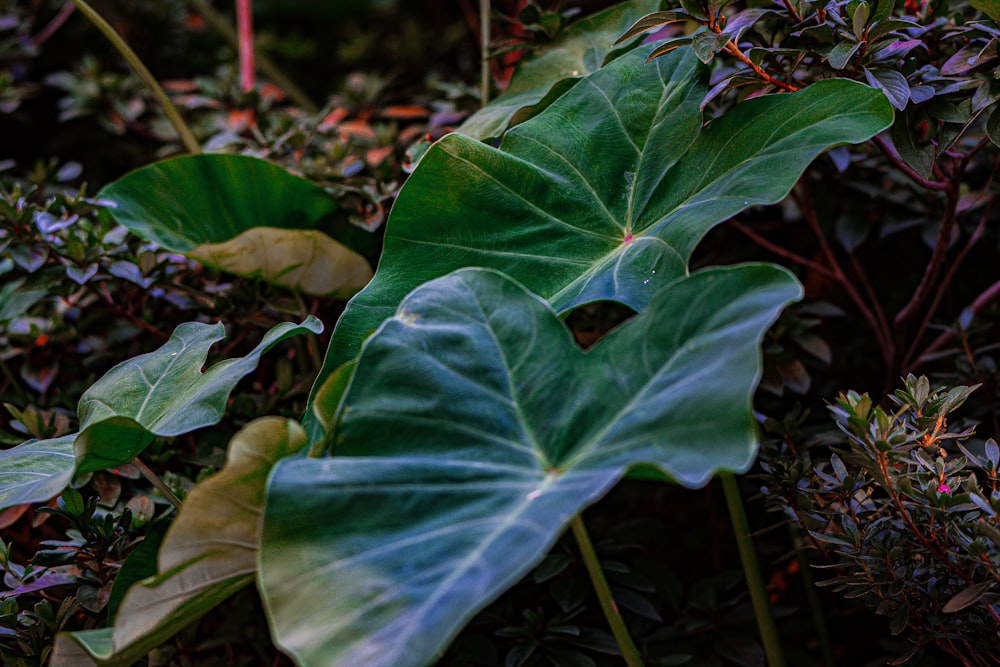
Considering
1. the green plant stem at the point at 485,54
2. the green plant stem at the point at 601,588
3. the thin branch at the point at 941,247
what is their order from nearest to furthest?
the green plant stem at the point at 601,588 < the thin branch at the point at 941,247 < the green plant stem at the point at 485,54

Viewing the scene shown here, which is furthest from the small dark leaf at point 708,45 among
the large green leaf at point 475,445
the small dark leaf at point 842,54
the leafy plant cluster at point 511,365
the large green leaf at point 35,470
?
the large green leaf at point 35,470

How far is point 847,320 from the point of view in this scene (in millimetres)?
1364

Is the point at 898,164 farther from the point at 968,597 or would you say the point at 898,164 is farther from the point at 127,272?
the point at 127,272

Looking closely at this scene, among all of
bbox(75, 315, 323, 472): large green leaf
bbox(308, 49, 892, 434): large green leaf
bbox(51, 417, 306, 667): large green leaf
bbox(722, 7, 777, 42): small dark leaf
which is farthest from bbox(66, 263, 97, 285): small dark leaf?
bbox(722, 7, 777, 42): small dark leaf

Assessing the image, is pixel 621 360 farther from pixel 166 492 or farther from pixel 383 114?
pixel 383 114

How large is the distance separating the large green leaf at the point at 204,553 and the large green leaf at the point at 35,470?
13cm

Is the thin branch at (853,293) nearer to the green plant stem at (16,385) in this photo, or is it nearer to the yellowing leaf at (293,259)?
the yellowing leaf at (293,259)

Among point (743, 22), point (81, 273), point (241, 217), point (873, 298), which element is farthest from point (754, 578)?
point (81, 273)

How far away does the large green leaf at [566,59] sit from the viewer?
46.9 inches

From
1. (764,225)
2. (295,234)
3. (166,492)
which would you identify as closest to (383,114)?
(295,234)

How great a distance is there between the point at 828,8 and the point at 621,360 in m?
0.52

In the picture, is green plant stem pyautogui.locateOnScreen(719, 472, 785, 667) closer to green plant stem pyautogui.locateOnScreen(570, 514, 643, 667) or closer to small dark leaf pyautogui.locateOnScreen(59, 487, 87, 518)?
green plant stem pyautogui.locateOnScreen(570, 514, 643, 667)

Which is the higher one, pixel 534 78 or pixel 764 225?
pixel 534 78

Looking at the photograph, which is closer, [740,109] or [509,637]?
[740,109]
